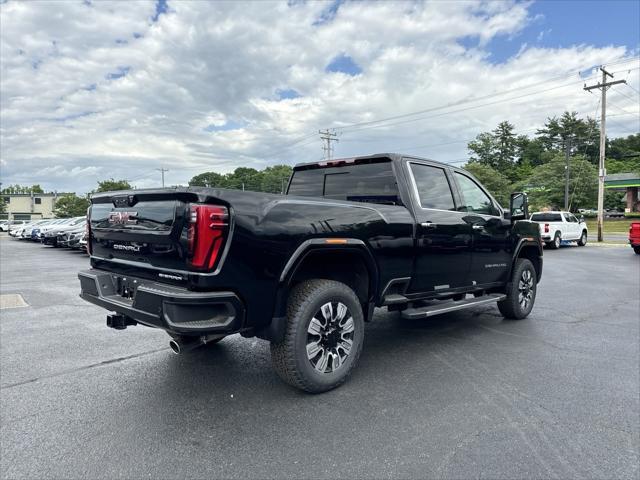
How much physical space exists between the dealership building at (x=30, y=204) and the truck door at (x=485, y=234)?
339 feet

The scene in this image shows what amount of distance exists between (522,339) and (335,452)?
342 centimetres

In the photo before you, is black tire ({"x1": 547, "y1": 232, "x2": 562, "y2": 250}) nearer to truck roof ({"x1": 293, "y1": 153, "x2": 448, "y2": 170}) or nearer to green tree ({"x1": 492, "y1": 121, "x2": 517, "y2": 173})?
truck roof ({"x1": 293, "y1": 153, "x2": 448, "y2": 170})

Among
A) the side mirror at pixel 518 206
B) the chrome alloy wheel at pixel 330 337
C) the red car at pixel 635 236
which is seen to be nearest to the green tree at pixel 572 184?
the red car at pixel 635 236

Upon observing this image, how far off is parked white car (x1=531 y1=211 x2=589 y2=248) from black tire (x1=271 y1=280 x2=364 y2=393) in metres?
18.6

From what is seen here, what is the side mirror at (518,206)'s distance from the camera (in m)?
5.67

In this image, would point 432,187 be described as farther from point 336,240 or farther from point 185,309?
point 185,309

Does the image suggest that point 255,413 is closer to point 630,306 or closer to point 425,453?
point 425,453

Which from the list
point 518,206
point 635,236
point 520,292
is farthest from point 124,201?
point 635,236

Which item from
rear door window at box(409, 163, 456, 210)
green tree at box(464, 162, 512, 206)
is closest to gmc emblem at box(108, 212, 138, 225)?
rear door window at box(409, 163, 456, 210)

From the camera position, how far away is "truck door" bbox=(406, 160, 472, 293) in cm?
444

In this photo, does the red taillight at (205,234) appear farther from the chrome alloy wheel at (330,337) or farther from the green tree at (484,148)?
the green tree at (484,148)

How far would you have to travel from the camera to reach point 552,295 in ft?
27.6

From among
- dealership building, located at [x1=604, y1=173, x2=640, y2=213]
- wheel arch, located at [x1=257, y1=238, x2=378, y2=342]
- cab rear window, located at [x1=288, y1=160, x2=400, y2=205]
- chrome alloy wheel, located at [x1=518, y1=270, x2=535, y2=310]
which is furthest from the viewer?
dealership building, located at [x1=604, y1=173, x2=640, y2=213]

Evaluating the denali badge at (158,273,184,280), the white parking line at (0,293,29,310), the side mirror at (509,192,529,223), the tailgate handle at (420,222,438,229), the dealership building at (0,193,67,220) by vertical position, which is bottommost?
the white parking line at (0,293,29,310)
